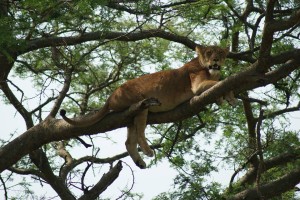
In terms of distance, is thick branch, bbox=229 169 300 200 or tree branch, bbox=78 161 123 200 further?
thick branch, bbox=229 169 300 200

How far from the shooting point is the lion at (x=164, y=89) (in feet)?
26.5

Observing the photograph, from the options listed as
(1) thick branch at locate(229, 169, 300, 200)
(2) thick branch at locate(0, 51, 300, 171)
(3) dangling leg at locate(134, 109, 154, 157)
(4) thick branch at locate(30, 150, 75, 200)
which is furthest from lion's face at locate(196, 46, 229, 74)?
(4) thick branch at locate(30, 150, 75, 200)

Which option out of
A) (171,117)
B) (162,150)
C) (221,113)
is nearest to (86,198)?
(171,117)

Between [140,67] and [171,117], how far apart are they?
18.3 ft

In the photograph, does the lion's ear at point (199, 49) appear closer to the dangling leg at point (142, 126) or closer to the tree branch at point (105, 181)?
the dangling leg at point (142, 126)

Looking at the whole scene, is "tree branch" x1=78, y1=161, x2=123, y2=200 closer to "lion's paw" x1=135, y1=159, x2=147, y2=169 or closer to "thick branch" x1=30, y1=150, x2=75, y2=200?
"lion's paw" x1=135, y1=159, x2=147, y2=169

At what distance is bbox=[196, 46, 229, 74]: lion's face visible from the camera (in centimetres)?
903

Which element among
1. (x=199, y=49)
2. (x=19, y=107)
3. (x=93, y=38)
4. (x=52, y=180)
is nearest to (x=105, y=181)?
(x=52, y=180)

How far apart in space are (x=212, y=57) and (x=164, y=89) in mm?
1043

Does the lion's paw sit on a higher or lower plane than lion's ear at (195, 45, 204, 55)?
lower

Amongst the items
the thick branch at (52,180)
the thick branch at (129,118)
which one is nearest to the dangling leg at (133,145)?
the thick branch at (129,118)

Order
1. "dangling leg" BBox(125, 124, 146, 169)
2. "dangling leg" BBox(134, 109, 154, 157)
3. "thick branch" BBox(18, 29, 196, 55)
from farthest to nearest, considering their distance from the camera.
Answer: "thick branch" BBox(18, 29, 196, 55), "dangling leg" BBox(125, 124, 146, 169), "dangling leg" BBox(134, 109, 154, 157)

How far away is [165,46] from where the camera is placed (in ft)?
42.9

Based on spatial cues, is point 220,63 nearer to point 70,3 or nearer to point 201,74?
point 201,74
